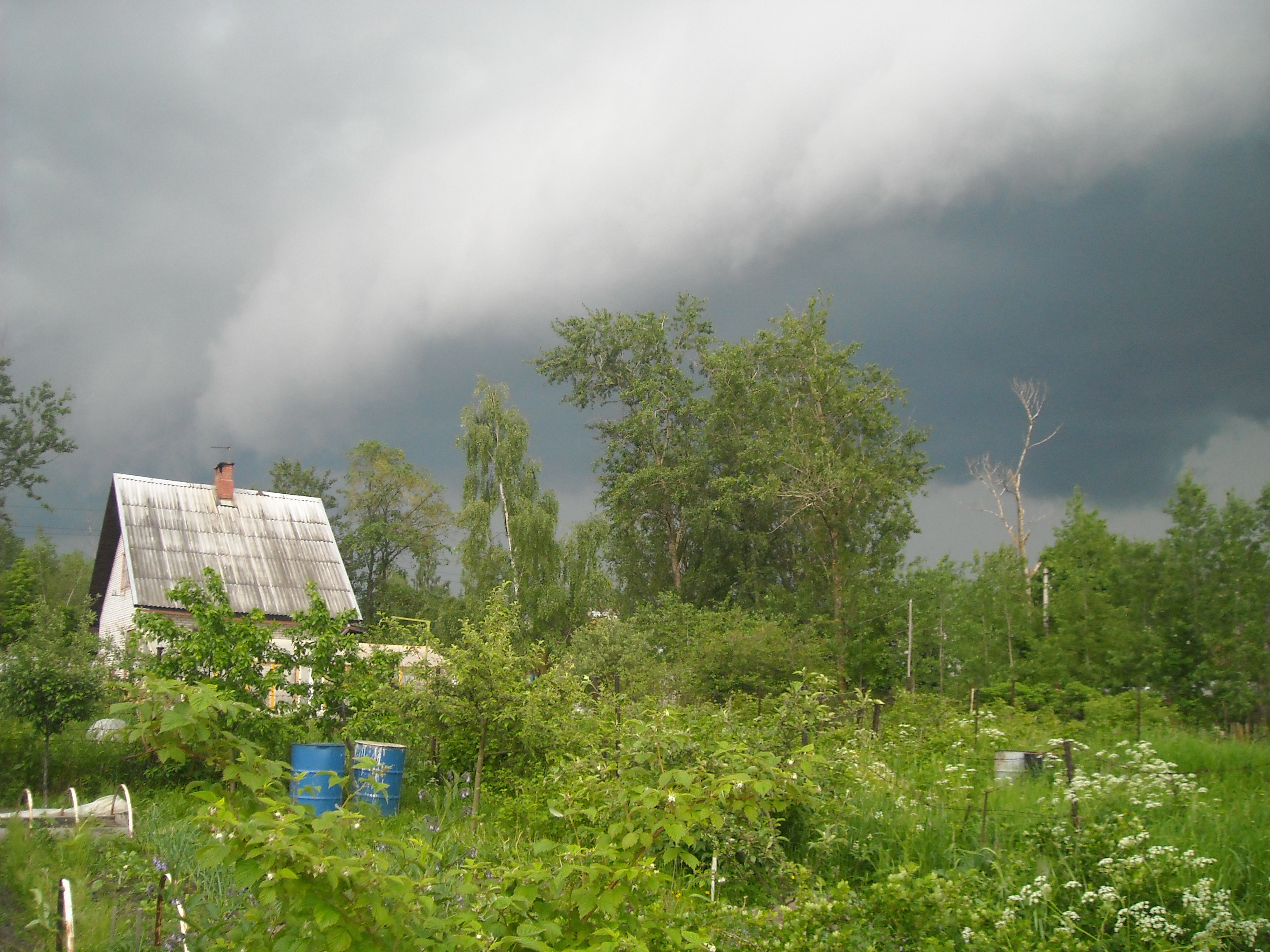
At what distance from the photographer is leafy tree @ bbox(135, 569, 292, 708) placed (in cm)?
976

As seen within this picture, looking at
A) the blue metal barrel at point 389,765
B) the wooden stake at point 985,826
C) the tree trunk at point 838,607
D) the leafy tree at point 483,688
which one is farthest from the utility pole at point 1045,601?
the wooden stake at point 985,826

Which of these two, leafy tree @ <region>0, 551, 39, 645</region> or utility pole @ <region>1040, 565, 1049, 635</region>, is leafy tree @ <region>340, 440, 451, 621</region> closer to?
leafy tree @ <region>0, 551, 39, 645</region>

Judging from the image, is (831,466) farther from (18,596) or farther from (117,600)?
(18,596)

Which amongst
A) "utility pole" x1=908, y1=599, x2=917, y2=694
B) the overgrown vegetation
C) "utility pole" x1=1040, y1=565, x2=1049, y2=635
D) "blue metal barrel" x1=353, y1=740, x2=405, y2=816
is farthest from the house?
"utility pole" x1=1040, y1=565, x2=1049, y2=635

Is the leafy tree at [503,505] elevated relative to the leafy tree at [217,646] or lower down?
elevated

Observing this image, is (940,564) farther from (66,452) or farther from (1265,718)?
(66,452)

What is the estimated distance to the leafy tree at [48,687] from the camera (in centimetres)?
966

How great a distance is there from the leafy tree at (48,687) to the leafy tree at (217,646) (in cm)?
72

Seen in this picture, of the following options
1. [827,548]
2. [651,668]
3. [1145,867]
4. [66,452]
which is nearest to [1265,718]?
[651,668]

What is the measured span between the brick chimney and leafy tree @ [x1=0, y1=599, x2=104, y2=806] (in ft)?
37.4

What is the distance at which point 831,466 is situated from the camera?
90.3ft

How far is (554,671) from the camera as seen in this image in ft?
30.1

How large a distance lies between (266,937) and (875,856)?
4024 millimetres

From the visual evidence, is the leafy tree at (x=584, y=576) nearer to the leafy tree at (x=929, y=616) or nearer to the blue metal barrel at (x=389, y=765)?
the leafy tree at (x=929, y=616)
